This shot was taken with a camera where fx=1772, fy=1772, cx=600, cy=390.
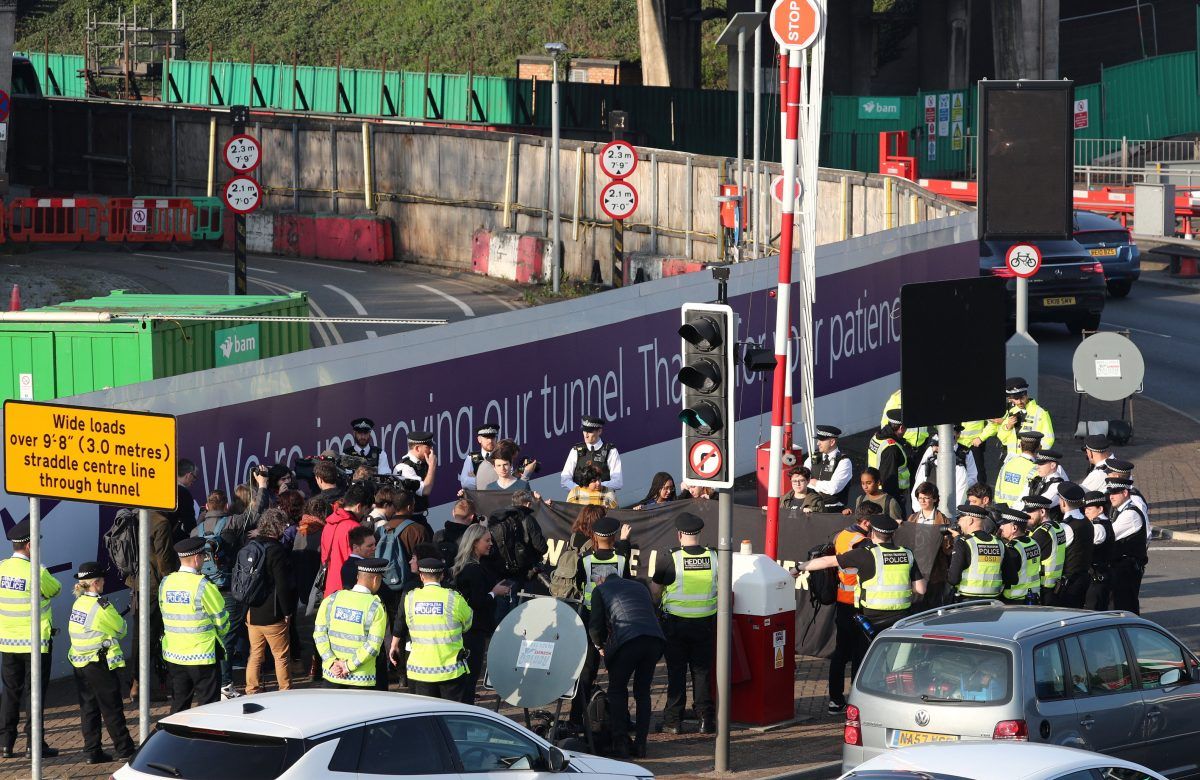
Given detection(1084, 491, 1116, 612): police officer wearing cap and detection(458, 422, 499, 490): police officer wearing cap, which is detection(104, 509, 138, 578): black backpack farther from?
detection(1084, 491, 1116, 612): police officer wearing cap

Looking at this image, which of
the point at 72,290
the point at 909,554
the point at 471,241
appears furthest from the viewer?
the point at 471,241

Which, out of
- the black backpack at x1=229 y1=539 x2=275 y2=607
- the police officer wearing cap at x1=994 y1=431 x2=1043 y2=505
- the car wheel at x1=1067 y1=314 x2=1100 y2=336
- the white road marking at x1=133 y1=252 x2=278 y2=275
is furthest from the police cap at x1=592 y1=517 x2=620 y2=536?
the white road marking at x1=133 y1=252 x2=278 y2=275

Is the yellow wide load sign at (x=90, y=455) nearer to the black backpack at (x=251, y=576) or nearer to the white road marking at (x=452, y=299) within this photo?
the black backpack at (x=251, y=576)

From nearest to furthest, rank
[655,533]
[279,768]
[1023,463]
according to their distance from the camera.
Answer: [279,768] → [655,533] → [1023,463]

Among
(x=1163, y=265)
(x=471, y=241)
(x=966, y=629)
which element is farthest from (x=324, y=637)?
(x=1163, y=265)

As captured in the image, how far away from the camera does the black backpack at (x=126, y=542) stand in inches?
545

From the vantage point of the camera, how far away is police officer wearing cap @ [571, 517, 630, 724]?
1311 cm

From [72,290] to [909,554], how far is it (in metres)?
24.1

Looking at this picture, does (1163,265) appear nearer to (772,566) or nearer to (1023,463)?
(1023,463)

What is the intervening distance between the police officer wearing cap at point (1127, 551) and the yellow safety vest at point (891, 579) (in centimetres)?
302

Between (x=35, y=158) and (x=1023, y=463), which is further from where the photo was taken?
(x=35, y=158)

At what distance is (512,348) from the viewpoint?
776 inches

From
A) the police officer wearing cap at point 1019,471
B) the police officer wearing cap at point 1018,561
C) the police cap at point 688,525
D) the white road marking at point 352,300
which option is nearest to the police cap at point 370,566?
the police cap at point 688,525

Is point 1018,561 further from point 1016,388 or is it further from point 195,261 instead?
point 195,261
